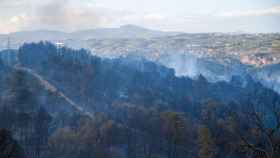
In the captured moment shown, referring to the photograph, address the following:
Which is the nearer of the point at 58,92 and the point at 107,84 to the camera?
the point at 58,92

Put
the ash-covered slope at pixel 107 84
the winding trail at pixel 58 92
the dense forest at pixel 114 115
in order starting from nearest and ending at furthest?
the dense forest at pixel 114 115
the winding trail at pixel 58 92
the ash-covered slope at pixel 107 84

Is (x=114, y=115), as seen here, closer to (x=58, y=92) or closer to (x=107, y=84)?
(x=58, y=92)

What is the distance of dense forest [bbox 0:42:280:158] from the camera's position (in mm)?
62000

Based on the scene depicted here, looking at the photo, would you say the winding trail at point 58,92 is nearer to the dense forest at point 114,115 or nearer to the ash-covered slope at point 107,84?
the dense forest at point 114,115

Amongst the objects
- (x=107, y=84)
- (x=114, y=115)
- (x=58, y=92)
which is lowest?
(x=114, y=115)

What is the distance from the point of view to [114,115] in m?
99.8

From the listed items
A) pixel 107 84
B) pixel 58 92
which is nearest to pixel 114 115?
pixel 58 92

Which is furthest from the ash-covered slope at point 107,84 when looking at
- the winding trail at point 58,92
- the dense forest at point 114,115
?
the winding trail at point 58,92

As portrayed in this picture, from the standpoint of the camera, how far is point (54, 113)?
3974 inches

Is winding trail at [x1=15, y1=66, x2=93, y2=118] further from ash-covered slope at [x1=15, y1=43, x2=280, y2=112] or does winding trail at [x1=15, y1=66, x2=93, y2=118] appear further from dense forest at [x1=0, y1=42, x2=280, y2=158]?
ash-covered slope at [x1=15, y1=43, x2=280, y2=112]

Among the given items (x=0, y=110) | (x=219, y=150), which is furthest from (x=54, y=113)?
(x=219, y=150)

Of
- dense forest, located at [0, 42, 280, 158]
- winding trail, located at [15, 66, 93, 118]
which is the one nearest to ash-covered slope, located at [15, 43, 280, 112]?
dense forest, located at [0, 42, 280, 158]

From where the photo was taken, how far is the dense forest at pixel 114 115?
62.0m

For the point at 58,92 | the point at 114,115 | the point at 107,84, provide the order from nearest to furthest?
the point at 114,115 → the point at 58,92 → the point at 107,84
